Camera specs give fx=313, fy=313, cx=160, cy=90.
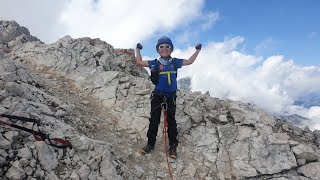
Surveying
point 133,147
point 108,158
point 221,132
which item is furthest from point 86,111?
point 221,132

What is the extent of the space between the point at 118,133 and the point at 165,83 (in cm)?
317

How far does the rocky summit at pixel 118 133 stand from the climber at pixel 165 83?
0.64m

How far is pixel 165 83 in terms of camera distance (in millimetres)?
11500

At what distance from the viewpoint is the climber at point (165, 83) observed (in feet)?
37.5

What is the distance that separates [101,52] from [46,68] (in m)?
3.47

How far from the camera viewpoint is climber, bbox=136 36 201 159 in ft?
37.5

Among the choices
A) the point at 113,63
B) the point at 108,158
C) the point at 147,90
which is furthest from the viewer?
the point at 113,63

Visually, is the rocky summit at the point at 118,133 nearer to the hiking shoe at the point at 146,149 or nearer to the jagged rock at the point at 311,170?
the jagged rock at the point at 311,170

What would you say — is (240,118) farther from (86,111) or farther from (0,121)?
(0,121)

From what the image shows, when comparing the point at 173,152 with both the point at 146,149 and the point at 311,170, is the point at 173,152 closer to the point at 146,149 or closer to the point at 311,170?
the point at 146,149

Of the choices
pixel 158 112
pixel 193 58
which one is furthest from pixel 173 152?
pixel 193 58

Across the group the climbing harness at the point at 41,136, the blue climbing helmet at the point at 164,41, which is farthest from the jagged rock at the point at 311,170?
the climbing harness at the point at 41,136

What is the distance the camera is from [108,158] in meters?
Result: 9.66

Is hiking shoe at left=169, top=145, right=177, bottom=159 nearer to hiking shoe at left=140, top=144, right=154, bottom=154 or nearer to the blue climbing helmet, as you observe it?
hiking shoe at left=140, top=144, right=154, bottom=154
